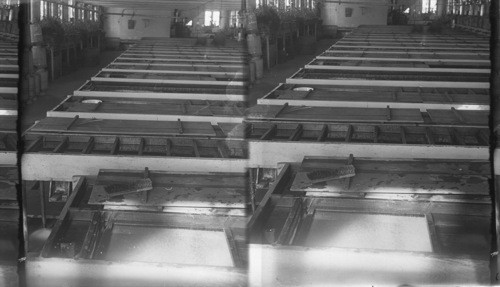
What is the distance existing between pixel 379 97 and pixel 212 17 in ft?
3.27

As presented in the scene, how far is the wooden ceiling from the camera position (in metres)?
3.23

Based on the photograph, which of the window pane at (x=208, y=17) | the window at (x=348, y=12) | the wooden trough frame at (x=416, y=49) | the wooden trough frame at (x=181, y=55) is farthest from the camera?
the wooden trough frame at (x=416, y=49)

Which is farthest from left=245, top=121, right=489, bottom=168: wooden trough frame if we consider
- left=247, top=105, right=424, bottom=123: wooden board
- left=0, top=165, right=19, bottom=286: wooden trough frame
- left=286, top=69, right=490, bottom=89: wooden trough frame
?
left=286, top=69, right=490, bottom=89: wooden trough frame

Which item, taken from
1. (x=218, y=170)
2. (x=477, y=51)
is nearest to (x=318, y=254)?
(x=218, y=170)

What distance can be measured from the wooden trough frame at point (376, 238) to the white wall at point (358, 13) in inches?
92.2

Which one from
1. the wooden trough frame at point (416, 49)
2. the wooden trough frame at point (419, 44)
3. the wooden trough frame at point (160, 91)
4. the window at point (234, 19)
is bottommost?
the wooden trough frame at point (160, 91)

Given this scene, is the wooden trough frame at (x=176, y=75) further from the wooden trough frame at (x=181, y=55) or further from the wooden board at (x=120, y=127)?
the wooden board at (x=120, y=127)

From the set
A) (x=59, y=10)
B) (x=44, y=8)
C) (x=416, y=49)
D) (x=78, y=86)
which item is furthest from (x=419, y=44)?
(x=44, y=8)

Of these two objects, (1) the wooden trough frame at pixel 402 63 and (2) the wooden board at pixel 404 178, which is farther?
(1) the wooden trough frame at pixel 402 63

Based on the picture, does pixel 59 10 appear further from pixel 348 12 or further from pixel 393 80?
pixel 348 12

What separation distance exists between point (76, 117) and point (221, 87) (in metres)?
1.32

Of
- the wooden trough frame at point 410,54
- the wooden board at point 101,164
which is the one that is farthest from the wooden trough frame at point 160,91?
the wooden trough frame at point 410,54

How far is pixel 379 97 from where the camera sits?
368cm

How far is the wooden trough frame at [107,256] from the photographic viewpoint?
163 centimetres
